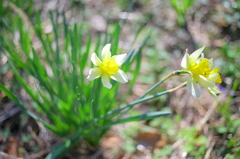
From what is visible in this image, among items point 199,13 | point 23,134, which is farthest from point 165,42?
point 23,134

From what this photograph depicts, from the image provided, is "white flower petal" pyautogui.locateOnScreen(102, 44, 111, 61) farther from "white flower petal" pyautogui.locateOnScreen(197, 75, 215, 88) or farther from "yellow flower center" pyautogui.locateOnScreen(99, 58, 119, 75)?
"white flower petal" pyautogui.locateOnScreen(197, 75, 215, 88)

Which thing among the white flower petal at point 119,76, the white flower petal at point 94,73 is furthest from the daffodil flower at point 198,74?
the white flower petal at point 94,73

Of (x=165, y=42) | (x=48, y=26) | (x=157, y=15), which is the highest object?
(x=48, y=26)

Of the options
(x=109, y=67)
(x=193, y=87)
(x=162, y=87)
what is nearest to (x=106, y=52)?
(x=109, y=67)

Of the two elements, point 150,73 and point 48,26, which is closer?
point 150,73

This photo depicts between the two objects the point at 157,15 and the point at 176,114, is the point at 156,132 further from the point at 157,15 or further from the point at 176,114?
the point at 157,15

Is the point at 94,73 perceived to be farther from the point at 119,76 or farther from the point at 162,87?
the point at 162,87

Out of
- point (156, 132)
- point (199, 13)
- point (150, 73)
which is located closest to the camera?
point (156, 132)

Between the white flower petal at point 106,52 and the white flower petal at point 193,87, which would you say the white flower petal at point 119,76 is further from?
the white flower petal at point 193,87
